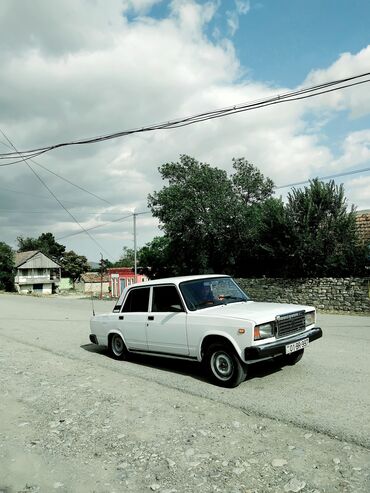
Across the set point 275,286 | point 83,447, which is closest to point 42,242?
point 275,286

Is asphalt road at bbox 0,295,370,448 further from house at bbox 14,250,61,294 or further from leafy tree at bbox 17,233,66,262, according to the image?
leafy tree at bbox 17,233,66,262

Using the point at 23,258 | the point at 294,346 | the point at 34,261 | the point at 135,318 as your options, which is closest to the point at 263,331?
the point at 294,346

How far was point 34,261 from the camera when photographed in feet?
270

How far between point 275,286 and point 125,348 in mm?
15089

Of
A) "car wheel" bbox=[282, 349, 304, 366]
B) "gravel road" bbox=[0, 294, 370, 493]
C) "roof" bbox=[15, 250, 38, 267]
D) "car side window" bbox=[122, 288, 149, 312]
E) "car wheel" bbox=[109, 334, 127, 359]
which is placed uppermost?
"roof" bbox=[15, 250, 38, 267]

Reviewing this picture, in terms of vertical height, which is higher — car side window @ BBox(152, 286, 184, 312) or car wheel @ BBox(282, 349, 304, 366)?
car side window @ BBox(152, 286, 184, 312)

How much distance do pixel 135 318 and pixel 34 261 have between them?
79919 millimetres

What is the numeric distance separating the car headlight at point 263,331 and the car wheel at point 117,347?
10.9ft

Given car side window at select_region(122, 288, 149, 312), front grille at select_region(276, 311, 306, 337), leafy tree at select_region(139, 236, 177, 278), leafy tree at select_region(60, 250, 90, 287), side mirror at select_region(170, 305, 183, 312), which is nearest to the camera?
front grille at select_region(276, 311, 306, 337)

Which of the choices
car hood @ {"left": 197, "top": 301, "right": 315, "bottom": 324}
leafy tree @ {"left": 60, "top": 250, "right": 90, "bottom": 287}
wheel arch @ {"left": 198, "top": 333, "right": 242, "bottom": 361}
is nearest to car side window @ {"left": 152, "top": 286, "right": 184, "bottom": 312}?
car hood @ {"left": 197, "top": 301, "right": 315, "bottom": 324}

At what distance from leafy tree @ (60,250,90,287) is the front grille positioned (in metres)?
91.7

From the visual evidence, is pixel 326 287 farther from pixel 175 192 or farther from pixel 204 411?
pixel 204 411

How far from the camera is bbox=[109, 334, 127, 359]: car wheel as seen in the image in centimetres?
834

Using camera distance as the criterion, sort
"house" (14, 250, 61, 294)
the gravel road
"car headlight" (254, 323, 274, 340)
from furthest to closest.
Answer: "house" (14, 250, 61, 294)
"car headlight" (254, 323, 274, 340)
the gravel road
